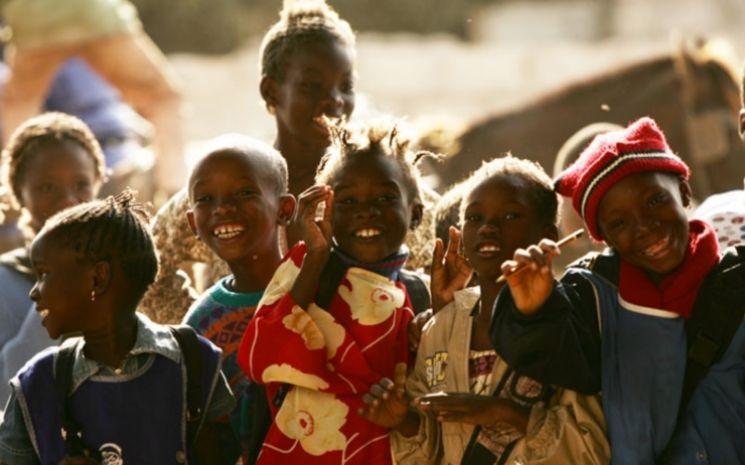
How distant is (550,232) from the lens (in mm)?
4598

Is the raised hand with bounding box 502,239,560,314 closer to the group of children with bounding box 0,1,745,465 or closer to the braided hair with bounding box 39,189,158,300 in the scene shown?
the group of children with bounding box 0,1,745,465

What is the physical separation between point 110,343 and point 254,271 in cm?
64

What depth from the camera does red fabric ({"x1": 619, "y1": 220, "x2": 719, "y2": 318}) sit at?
427 cm

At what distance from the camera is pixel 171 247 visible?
5703 mm

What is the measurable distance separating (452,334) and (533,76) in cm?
1853

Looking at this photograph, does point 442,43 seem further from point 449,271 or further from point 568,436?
point 568,436

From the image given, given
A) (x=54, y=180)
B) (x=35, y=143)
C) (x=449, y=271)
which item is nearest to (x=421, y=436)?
(x=449, y=271)

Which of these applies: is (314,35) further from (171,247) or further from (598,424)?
(598,424)

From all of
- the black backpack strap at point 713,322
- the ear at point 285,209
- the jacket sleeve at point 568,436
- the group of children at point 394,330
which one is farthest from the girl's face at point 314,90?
the black backpack strap at point 713,322

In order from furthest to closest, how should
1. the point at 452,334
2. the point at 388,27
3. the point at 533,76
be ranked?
the point at 388,27 → the point at 533,76 → the point at 452,334

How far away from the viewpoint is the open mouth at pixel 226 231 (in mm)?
4902

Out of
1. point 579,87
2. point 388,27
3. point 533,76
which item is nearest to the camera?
point 579,87

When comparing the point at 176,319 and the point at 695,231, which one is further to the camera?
the point at 176,319

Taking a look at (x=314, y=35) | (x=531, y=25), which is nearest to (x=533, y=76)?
(x=531, y=25)
